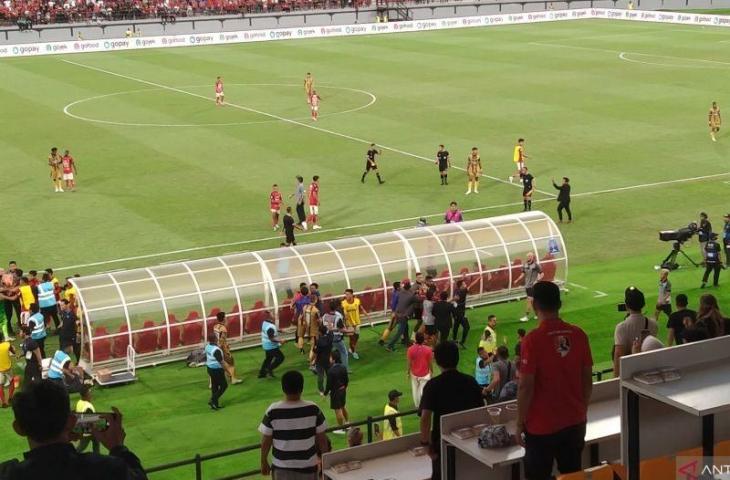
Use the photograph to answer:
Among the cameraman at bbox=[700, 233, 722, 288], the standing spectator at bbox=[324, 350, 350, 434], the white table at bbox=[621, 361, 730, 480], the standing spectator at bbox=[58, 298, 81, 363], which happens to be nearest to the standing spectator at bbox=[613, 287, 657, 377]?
the white table at bbox=[621, 361, 730, 480]

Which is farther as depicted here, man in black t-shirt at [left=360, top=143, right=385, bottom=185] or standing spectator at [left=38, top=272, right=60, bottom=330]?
man in black t-shirt at [left=360, top=143, right=385, bottom=185]

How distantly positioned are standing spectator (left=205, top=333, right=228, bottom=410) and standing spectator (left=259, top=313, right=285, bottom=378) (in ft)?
4.69

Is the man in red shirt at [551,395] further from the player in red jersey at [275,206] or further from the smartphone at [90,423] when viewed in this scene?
the player in red jersey at [275,206]

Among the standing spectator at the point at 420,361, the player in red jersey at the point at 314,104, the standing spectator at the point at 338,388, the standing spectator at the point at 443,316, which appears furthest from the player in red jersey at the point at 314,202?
the player in red jersey at the point at 314,104

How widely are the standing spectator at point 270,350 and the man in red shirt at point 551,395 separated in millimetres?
15047

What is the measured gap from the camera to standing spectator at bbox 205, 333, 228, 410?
73.4ft

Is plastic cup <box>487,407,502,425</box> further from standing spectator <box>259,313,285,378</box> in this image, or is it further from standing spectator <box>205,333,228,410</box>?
standing spectator <box>259,313,285,378</box>

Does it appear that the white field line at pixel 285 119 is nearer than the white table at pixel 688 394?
No

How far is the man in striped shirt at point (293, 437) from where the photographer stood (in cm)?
1048

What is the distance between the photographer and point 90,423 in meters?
7.62

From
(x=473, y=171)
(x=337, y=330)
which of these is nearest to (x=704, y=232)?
(x=473, y=171)

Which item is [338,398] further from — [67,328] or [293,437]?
[293,437]

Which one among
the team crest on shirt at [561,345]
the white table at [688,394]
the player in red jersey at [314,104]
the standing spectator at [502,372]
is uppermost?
the team crest on shirt at [561,345]

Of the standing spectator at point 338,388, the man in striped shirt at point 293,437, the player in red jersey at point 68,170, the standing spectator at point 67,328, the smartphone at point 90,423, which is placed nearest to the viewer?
the smartphone at point 90,423
